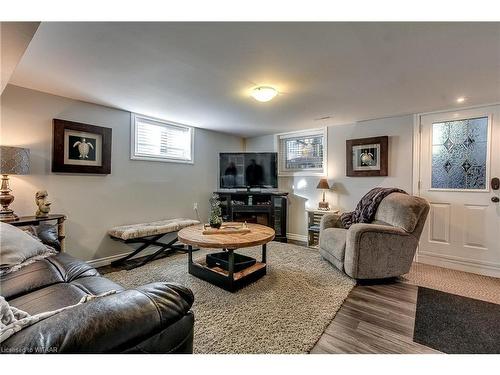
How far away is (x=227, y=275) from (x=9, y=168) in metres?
2.25

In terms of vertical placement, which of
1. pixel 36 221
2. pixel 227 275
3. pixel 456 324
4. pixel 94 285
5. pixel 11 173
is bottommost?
pixel 456 324

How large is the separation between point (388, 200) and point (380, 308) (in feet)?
4.31

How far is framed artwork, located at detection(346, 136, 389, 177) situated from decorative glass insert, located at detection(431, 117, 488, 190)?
1.94ft

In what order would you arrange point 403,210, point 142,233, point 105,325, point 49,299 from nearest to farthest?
point 105,325, point 49,299, point 403,210, point 142,233

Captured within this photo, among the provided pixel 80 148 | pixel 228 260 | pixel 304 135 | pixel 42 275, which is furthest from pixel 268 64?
pixel 304 135

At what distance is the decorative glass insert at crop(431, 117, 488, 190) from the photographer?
2.90 meters

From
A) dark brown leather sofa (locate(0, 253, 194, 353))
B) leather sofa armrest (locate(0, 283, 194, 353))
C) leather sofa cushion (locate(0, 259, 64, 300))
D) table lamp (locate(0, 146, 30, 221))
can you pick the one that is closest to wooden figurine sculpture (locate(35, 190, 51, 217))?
table lamp (locate(0, 146, 30, 221))

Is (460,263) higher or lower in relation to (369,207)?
lower

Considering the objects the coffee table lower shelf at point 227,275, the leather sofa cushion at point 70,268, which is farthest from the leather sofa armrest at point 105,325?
the coffee table lower shelf at point 227,275

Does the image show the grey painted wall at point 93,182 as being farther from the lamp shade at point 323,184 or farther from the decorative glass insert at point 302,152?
the lamp shade at point 323,184

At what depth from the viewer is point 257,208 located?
4184 mm

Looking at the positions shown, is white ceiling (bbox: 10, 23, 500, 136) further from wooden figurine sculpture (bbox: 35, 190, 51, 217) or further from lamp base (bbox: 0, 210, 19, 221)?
lamp base (bbox: 0, 210, 19, 221)

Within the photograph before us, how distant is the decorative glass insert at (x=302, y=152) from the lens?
432 centimetres

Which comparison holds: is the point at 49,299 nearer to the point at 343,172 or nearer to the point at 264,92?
the point at 264,92
